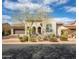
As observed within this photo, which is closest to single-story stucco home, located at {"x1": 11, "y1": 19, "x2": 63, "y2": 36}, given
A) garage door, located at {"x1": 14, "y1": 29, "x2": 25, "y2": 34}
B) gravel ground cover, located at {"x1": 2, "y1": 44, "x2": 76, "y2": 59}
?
garage door, located at {"x1": 14, "y1": 29, "x2": 25, "y2": 34}

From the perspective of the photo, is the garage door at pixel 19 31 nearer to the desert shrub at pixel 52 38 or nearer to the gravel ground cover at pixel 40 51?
the gravel ground cover at pixel 40 51

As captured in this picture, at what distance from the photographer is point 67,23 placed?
184 cm

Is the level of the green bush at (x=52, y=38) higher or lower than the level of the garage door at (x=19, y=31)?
lower

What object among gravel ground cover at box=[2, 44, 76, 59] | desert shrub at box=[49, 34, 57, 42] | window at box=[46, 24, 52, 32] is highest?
window at box=[46, 24, 52, 32]

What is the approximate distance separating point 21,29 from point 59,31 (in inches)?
14.1

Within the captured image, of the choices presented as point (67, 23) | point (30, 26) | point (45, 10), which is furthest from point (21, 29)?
point (67, 23)

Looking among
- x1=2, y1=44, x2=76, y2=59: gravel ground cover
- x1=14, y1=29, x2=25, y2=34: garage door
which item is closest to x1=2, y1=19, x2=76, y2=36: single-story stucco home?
x1=14, y1=29, x2=25, y2=34: garage door

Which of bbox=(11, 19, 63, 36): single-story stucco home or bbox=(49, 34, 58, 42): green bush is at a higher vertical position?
bbox=(11, 19, 63, 36): single-story stucco home

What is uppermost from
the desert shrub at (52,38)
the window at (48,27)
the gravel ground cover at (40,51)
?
the window at (48,27)

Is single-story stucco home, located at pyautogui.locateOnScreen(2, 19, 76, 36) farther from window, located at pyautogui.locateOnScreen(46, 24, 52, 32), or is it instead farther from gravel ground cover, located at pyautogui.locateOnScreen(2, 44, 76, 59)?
gravel ground cover, located at pyautogui.locateOnScreen(2, 44, 76, 59)

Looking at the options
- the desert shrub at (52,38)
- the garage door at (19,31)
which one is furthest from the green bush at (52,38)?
the garage door at (19,31)

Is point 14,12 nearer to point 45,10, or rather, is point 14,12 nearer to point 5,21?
point 5,21

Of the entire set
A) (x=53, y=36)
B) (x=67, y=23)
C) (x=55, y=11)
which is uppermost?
(x=55, y=11)

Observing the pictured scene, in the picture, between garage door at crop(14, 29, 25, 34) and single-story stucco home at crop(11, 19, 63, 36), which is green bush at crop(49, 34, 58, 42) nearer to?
single-story stucco home at crop(11, 19, 63, 36)
